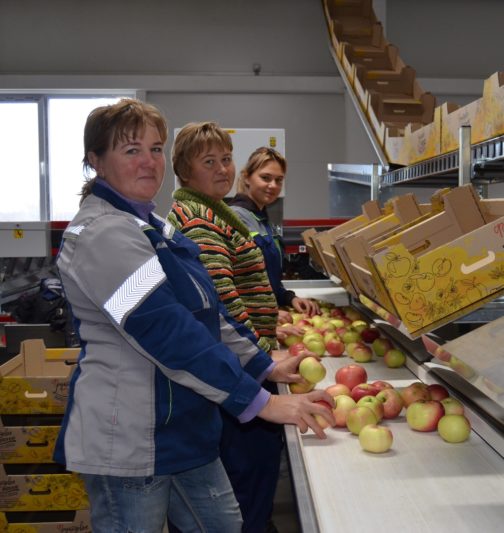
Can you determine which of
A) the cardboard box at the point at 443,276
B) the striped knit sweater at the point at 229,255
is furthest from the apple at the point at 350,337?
the cardboard box at the point at 443,276

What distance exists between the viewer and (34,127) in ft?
26.0

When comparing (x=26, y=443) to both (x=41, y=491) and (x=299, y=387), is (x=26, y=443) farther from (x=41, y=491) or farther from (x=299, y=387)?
(x=299, y=387)

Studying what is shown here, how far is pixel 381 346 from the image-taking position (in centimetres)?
252

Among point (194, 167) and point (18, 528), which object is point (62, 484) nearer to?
point (18, 528)

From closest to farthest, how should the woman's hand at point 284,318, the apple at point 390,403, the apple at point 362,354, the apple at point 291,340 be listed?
the apple at point 390,403, the apple at point 362,354, the apple at point 291,340, the woman's hand at point 284,318

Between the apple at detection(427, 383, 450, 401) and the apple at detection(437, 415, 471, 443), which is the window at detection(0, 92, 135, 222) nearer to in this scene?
the apple at detection(427, 383, 450, 401)

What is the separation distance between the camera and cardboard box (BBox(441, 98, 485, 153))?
2.19 meters

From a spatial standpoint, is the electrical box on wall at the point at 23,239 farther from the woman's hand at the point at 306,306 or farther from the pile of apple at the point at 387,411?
the pile of apple at the point at 387,411

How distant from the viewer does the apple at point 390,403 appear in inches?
71.7

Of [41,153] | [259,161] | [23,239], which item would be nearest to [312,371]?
[259,161]

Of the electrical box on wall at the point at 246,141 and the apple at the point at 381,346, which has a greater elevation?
the electrical box on wall at the point at 246,141

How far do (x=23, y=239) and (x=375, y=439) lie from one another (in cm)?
445

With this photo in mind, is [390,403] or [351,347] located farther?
[351,347]

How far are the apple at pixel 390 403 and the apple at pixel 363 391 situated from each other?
0.05m
